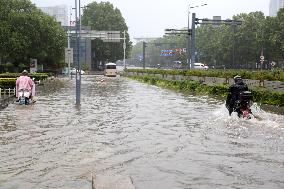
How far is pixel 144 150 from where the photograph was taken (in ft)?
33.0

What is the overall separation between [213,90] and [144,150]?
65.7 feet

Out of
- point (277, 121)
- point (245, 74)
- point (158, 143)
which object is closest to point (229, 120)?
point (277, 121)

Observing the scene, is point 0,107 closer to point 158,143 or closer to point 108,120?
point 108,120

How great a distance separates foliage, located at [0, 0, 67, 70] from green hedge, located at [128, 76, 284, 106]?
15.5m

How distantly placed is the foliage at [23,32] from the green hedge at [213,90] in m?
15.5

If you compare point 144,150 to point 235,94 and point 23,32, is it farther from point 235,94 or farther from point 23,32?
point 23,32

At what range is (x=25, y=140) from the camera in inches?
442

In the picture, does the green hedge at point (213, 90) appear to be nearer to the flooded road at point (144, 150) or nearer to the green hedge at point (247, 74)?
the green hedge at point (247, 74)

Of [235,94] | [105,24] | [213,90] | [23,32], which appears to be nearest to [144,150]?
[235,94]

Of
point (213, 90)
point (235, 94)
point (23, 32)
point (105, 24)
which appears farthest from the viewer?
point (105, 24)

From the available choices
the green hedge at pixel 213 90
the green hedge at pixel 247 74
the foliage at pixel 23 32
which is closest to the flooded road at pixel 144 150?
the green hedge at pixel 213 90

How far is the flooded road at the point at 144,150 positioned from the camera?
293 inches

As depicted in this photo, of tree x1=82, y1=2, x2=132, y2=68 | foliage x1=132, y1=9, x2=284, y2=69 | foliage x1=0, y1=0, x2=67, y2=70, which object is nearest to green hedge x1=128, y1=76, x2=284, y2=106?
foliage x1=0, y1=0, x2=67, y2=70

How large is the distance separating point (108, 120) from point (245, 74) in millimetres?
16717
